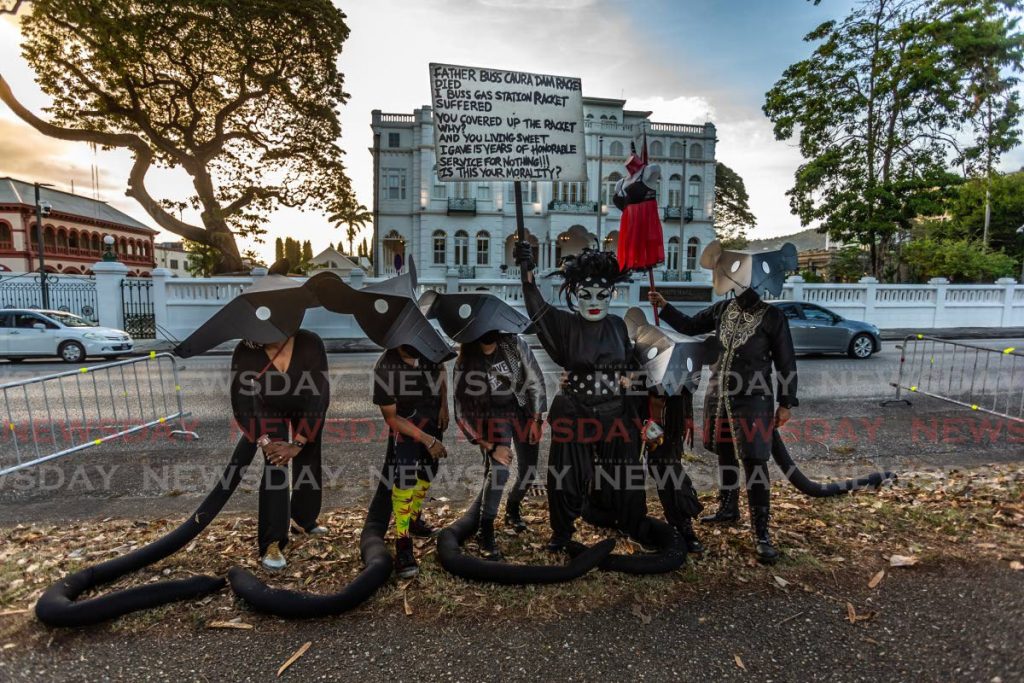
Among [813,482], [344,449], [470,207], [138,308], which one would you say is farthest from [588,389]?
[470,207]

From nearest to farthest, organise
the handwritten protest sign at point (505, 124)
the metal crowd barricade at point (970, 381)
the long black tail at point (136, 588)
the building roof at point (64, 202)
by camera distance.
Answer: the long black tail at point (136, 588) < the handwritten protest sign at point (505, 124) < the metal crowd barricade at point (970, 381) < the building roof at point (64, 202)

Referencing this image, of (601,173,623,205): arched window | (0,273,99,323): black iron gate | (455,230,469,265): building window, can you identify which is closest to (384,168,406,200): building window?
(455,230,469,265): building window

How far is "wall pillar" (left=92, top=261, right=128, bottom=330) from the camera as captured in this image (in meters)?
17.4

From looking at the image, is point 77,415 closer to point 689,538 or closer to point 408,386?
point 408,386

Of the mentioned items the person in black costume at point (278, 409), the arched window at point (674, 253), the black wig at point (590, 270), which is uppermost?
the arched window at point (674, 253)

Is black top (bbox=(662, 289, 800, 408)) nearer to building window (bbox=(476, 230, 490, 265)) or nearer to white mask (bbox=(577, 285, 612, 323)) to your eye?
white mask (bbox=(577, 285, 612, 323))

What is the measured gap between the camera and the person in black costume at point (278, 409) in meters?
3.29

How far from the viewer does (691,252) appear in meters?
39.2

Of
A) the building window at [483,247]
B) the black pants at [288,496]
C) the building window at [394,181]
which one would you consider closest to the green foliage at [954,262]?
the building window at [483,247]

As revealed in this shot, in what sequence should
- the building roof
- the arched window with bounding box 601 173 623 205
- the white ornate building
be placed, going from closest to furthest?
the white ornate building < the arched window with bounding box 601 173 623 205 < the building roof

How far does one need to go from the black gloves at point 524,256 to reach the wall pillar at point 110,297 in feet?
61.5

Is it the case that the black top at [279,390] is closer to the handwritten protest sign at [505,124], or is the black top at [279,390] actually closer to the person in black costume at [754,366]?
the handwritten protest sign at [505,124]

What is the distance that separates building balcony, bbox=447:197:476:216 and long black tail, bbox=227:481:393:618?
3346 centimetres

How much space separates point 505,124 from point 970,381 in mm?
10578
